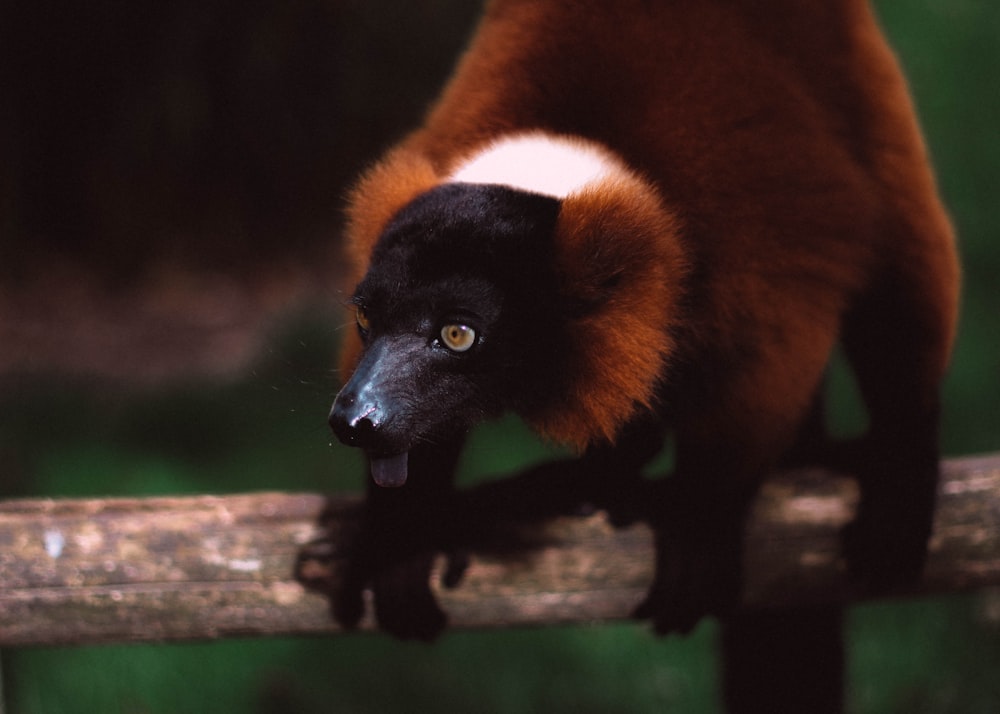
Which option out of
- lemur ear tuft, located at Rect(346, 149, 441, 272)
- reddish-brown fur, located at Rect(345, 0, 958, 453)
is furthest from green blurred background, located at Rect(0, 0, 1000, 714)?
lemur ear tuft, located at Rect(346, 149, 441, 272)

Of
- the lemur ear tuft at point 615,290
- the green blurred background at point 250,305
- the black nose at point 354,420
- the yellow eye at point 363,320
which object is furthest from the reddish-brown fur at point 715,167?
the green blurred background at point 250,305

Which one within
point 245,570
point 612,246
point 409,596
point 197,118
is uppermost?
point 197,118

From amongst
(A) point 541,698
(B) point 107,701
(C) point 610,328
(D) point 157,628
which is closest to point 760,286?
(C) point 610,328

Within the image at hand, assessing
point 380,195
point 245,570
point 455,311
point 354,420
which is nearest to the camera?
point 354,420

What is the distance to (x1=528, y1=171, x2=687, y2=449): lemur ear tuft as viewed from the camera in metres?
2.02

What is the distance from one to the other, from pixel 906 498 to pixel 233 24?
13.2 ft

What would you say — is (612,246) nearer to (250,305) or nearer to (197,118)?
(197,118)

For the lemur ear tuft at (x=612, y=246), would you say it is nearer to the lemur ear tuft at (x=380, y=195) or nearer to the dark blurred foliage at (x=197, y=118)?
the lemur ear tuft at (x=380, y=195)

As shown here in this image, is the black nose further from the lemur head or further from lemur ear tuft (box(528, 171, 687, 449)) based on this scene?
lemur ear tuft (box(528, 171, 687, 449))

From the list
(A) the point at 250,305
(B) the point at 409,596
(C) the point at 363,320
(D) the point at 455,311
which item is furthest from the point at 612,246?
(A) the point at 250,305

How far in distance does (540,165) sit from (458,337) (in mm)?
429

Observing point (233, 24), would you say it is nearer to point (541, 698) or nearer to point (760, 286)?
point (541, 698)

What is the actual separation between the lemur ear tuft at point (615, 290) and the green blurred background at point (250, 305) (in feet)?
7.76

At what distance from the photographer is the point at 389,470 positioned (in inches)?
82.0
